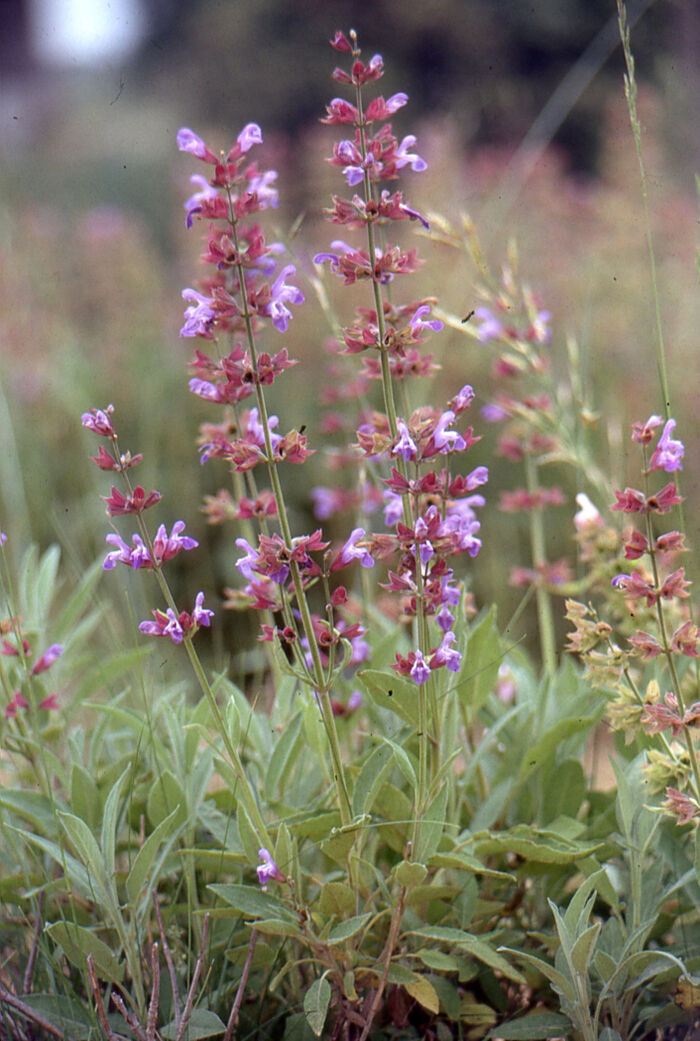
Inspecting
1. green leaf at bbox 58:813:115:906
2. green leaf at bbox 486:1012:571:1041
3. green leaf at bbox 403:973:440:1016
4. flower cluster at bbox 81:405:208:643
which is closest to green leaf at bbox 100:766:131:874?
green leaf at bbox 58:813:115:906

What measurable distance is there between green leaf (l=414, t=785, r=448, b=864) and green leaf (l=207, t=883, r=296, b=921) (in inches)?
5.7

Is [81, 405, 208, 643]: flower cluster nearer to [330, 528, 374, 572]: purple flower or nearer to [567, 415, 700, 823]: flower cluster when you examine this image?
[330, 528, 374, 572]: purple flower

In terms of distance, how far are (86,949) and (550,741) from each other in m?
0.59

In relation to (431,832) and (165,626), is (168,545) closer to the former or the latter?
(165,626)

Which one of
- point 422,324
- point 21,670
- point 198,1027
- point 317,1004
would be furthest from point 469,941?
point 21,670

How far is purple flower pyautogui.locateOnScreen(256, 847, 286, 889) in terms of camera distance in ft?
3.22

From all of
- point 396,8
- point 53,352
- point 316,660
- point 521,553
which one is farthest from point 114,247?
point 396,8

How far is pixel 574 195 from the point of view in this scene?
A: 15.7 ft

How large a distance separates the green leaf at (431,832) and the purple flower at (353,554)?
0.85ft

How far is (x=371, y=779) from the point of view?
1.05 meters

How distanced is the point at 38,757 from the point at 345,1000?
0.48 metres

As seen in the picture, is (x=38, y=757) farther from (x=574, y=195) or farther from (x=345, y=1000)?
(x=574, y=195)

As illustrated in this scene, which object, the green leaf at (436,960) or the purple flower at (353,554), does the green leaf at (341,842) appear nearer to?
the green leaf at (436,960)

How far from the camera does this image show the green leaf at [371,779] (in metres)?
1.03
